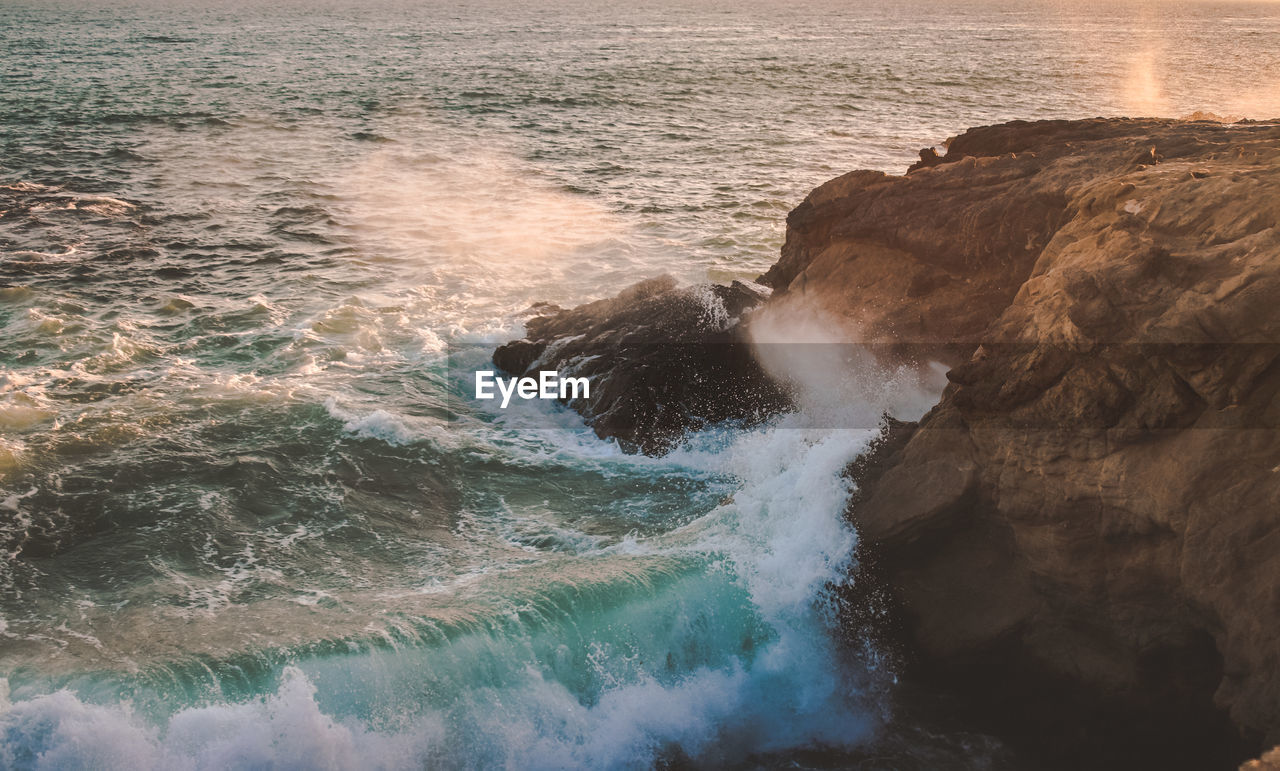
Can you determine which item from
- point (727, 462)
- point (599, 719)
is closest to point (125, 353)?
point (727, 462)

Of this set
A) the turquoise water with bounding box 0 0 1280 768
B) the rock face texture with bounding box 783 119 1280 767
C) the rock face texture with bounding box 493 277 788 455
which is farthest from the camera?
the rock face texture with bounding box 493 277 788 455

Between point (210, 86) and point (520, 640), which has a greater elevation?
point (210, 86)

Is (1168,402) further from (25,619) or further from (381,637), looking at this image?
(25,619)

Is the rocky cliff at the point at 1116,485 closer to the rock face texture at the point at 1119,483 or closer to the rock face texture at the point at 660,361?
the rock face texture at the point at 1119,483

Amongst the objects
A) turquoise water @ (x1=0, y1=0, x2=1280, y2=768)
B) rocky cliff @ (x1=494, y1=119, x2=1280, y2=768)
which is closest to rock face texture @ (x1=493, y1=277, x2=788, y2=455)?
turquoise water @ (x1=0, y1=0, x2=1280, y2=768)

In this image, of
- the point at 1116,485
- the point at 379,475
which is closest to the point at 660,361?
the point at 379,475

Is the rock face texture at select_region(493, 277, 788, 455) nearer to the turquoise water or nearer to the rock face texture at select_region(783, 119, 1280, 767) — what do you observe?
the turquoise water
